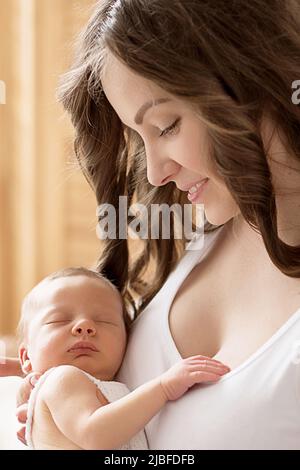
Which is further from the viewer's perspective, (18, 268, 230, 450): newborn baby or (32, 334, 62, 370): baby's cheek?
(32, 334, 62, 370): baby's cheek

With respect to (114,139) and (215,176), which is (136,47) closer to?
(215,176)

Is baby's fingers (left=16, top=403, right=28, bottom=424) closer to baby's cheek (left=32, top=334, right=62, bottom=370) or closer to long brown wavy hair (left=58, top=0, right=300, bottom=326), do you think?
baby's cheek (left=32, top=334, right=62, bottom=370)

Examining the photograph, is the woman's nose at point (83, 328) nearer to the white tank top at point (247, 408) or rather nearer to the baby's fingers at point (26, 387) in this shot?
the baby's fingers at point (26, 387)

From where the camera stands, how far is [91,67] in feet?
4.52

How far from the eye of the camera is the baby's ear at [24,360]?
1521 millimetres

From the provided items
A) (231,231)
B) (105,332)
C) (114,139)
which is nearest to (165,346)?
(105,332)

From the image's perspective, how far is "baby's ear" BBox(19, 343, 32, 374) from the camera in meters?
1.52

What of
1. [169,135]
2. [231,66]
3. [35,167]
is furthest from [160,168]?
[35,167]

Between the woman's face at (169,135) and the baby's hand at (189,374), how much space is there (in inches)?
8.7

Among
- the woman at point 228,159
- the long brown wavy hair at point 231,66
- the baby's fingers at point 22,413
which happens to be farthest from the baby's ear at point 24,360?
the long brown wavy hair at point 231,66
